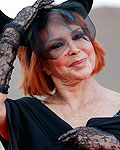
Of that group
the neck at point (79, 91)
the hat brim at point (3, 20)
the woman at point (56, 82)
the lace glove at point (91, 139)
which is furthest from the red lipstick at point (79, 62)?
the hat brim at point (3, 20)

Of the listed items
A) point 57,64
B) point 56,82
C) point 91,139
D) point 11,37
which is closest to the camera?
point 91,139

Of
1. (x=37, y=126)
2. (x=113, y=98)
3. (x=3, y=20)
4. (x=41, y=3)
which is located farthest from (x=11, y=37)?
(x=113, y=98)

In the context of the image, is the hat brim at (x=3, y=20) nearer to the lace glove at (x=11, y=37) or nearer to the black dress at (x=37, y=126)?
the lace glove at (x=11, y=37)

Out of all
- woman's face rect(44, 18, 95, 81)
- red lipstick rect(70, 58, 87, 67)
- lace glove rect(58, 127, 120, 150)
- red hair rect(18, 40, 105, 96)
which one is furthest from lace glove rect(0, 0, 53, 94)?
lace glove rect(58, 127, 120, 150)

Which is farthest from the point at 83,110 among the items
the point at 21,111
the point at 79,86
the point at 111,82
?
the point at 111,82

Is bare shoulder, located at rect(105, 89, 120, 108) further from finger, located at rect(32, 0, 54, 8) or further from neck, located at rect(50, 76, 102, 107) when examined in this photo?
finger, located at rect(32, 0, 54, 8)

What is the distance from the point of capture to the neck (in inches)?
116

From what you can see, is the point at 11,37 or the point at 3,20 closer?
the point at 11,37

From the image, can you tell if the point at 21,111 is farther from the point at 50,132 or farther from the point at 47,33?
the point at 47,33

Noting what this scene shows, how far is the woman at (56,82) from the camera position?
2.71m

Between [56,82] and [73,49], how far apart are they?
31 cm

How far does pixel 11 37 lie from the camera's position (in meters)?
2.77

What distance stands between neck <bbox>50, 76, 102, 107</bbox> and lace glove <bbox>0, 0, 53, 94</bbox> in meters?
0.41

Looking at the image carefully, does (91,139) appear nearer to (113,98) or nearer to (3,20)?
(113,98)
